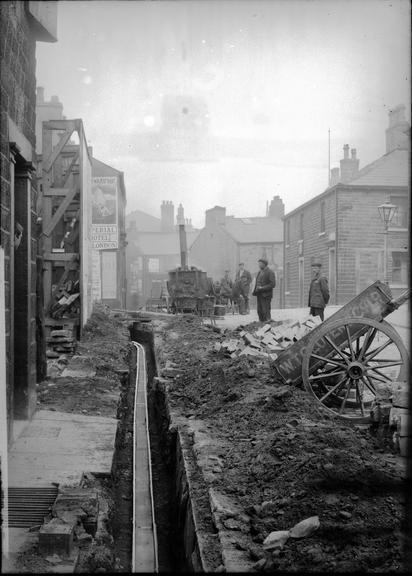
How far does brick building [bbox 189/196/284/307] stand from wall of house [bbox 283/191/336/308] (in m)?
5.34

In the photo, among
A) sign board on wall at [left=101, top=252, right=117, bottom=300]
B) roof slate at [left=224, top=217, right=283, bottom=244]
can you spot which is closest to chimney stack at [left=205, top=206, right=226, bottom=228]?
roof slate at [left=224, top=217, right=283, bottom=244]

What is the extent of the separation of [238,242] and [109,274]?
12887 millimetres

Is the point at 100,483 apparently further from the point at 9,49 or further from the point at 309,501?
the point at 9,49

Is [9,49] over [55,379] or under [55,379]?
over

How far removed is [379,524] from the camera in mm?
3383

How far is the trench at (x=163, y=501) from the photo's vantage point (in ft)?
13.6

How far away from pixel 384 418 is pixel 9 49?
4.96m

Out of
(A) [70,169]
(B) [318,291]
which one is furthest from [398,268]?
(A) [70,169]

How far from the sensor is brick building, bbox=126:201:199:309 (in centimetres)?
4956

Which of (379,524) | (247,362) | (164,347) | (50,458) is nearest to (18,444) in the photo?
(50,458)

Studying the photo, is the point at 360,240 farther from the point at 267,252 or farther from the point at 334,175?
the point at 267,252

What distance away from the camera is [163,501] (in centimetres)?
544

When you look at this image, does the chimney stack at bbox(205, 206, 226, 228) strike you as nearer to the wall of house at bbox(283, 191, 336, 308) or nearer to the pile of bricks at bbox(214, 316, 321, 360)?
the wall of house at bbox(283, 191, 336, 308)

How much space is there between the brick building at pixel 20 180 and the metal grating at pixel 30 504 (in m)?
1.00
